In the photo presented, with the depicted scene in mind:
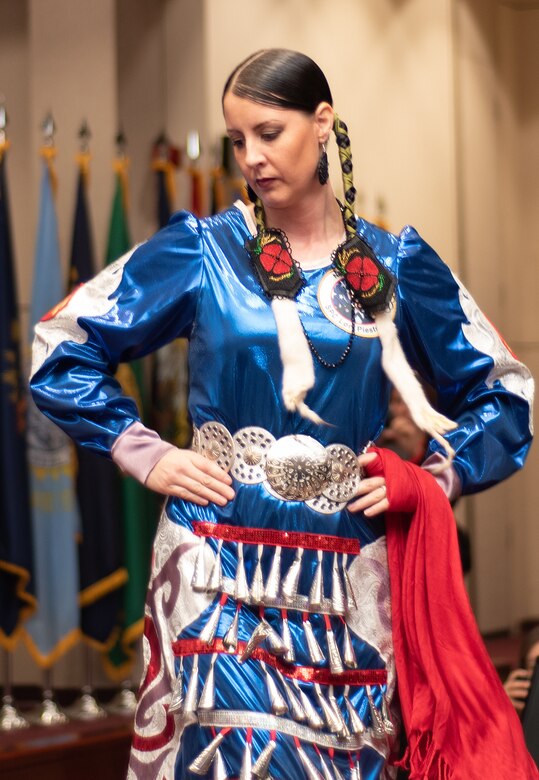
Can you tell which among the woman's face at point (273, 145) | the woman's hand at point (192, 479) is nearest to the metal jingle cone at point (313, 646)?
the woman's hand at point (192, 479)

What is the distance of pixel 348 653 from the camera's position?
2158 mm

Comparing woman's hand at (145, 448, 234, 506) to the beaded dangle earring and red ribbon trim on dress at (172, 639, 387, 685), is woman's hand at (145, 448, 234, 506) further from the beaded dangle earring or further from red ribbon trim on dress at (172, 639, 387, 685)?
the beaded dangle earring

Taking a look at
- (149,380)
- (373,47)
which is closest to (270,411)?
(149,380)

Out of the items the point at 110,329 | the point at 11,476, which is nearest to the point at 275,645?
the point at 110,329

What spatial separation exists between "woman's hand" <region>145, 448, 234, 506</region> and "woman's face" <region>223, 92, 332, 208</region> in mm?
450

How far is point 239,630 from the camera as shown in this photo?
210 centimetres

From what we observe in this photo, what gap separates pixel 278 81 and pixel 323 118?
0.13 meters

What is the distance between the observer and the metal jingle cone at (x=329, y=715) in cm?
208

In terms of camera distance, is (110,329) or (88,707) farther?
(88,707)

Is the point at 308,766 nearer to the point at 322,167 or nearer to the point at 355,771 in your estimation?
the point at 355,771

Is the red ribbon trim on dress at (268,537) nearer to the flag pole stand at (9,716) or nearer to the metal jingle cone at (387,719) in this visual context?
the metal jingle cone at (387,719)

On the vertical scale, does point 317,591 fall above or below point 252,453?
below

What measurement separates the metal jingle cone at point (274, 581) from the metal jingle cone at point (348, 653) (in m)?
0.15

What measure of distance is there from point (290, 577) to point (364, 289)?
1.65ft
